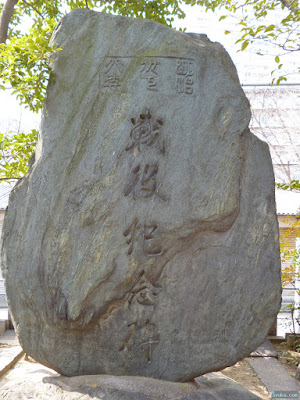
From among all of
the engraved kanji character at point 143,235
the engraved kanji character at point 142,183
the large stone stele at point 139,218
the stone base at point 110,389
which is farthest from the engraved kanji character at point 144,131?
the stone base at point 110,389

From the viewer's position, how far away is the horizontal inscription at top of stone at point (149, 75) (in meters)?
3.39

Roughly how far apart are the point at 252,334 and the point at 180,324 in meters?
0.55

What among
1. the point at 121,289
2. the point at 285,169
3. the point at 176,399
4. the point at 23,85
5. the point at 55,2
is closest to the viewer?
the point at 176,399

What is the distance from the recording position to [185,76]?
3.42m

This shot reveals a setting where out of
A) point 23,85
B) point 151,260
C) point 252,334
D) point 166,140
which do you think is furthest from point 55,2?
point 252,334

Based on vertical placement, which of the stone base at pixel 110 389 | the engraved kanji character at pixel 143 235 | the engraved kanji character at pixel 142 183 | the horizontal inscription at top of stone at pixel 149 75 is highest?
the horizontal inscription at top of stone at pixel 149 75

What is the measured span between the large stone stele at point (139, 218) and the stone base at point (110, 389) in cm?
12

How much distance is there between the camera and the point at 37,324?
3.26m

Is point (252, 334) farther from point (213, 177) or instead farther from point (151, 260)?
point (213, 177)

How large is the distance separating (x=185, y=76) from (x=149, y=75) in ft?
0.91

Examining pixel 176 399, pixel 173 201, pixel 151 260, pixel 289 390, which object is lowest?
pixel 289 390

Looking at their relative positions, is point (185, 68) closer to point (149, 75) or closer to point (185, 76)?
point (185, 76)

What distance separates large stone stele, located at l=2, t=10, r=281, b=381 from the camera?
3.19 metres

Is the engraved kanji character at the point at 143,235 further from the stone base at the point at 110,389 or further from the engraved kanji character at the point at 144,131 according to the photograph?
the stone base at the point at 110,389
